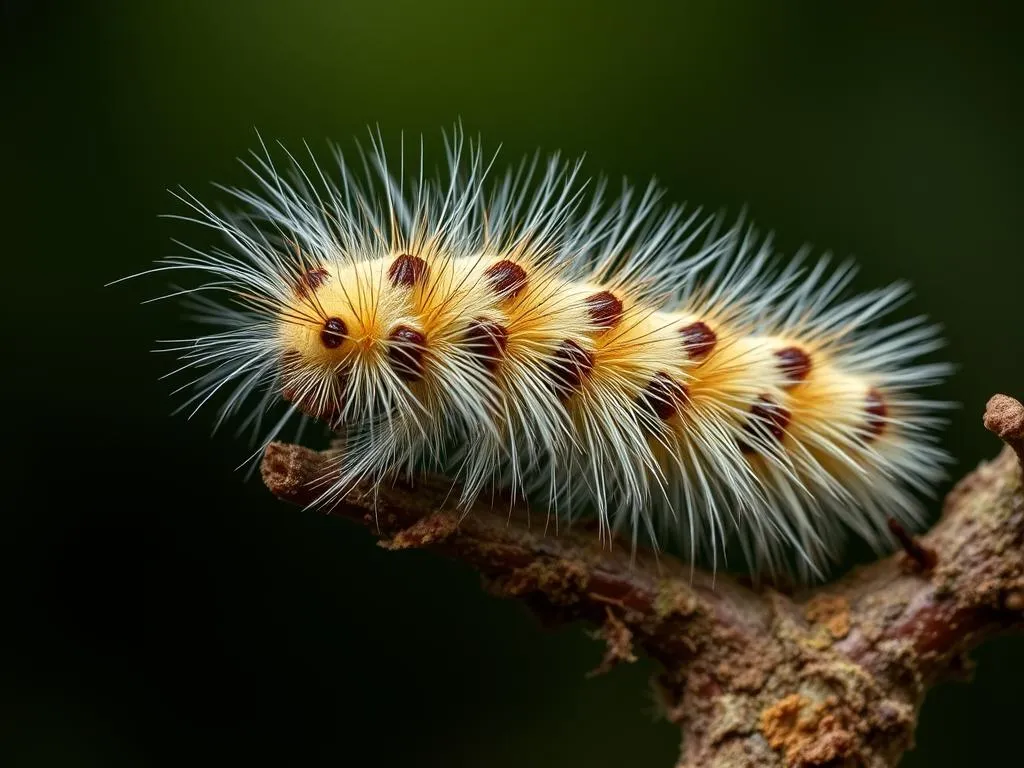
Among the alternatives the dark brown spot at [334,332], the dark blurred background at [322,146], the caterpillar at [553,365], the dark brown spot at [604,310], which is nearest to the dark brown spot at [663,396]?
the caterpillar at [553,365]

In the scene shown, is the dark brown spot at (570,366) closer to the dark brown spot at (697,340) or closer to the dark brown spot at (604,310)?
the dark brown spot at (604,310)

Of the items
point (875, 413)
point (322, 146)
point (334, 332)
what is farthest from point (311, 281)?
point (875, 413)

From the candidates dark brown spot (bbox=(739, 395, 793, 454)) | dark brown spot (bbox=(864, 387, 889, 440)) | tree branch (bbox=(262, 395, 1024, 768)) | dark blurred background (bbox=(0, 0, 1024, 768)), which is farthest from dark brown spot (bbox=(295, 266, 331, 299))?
dark brown spot (bbox=(864, 387, 889, 440))

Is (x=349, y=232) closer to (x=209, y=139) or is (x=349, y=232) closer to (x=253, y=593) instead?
(x=209, y=139)

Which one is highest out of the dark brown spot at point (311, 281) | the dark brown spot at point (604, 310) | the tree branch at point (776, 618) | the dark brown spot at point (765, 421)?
the dark brown spot at point (311, 281)

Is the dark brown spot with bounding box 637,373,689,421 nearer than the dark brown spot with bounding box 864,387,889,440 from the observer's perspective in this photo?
Yes

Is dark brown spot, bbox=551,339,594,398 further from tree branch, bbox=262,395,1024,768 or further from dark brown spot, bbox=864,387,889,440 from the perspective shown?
dark brown spot, bbox=864,387,889,440
